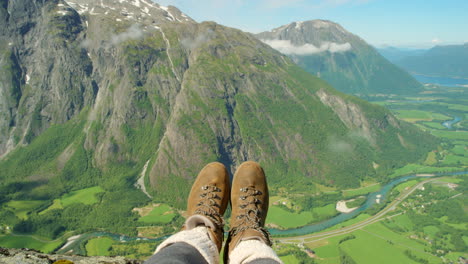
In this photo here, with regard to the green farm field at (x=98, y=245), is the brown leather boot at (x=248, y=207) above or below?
above

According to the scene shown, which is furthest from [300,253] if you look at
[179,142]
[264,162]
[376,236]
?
[179,142]

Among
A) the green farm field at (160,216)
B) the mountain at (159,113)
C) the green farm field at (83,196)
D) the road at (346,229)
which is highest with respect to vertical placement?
the mountain at (159,113)

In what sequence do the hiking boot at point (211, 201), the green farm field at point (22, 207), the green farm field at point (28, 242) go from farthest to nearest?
the green farm field at point (22, 207)
the green farm field at point (28, 242)
the hiking boot at point (211, 201)

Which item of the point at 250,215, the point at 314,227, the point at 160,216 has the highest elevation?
the point at 250,215

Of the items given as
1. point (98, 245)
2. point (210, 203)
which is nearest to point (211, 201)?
point (210, 203)

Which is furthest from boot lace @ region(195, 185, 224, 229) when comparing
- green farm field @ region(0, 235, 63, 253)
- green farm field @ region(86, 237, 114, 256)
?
green farm field @ region(0, 235, 63, 253)

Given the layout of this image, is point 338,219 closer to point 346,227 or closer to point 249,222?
point 346,227

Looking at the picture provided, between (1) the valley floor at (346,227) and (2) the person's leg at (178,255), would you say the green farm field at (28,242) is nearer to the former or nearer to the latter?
(1) the valley floor at (346,227)

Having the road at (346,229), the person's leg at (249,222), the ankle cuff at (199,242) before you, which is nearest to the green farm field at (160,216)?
the road at (346,229)
